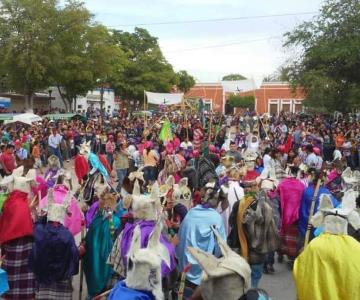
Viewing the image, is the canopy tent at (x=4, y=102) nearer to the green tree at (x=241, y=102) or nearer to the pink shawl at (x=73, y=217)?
the green tree at (x=241, y=102)

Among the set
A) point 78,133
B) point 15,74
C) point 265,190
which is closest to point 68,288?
point 265,190

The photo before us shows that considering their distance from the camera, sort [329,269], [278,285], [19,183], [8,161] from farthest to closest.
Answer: [8,161]
[278,285]
[19,183]
[329,269]

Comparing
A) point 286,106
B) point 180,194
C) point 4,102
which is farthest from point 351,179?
point 286,106

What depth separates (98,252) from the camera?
19.3 ft

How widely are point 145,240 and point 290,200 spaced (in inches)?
145

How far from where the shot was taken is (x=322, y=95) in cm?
2678

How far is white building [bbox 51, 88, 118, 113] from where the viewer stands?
168ft

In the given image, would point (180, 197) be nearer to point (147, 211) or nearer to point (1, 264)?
point (147, 211)

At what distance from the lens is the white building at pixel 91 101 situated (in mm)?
51188

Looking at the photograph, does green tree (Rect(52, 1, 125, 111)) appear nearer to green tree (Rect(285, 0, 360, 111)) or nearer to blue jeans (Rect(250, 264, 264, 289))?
green tree (Rect(285, 0, 360, 111))

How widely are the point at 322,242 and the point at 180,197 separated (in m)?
3.12

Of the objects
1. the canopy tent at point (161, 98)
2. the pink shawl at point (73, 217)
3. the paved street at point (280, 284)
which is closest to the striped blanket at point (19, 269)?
the pink shawl at point (73, 217)

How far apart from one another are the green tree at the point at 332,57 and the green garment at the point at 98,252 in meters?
21.8

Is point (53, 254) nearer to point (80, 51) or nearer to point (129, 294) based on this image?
point (129, 294)
